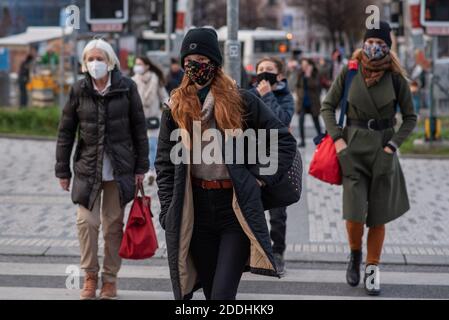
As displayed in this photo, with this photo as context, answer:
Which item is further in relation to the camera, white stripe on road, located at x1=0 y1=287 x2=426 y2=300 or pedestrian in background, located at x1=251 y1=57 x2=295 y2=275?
pedestrian in background, located at x1=251 y1=57 x2=295 y2=275

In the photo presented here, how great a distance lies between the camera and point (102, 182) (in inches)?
281

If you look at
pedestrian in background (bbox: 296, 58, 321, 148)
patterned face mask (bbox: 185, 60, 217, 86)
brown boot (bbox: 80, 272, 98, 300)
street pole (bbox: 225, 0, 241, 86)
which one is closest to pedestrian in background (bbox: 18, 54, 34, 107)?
pedestrian in background (bbox: 296, 58, 321, 148)

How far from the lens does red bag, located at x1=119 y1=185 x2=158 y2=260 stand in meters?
7.05

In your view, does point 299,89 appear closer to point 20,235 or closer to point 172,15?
point 172,15

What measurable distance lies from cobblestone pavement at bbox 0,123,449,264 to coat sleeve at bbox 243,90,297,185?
3.39m

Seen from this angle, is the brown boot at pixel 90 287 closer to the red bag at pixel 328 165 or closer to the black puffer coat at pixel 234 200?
the red bag at pixel 328 165

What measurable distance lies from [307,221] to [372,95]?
10.6 feet

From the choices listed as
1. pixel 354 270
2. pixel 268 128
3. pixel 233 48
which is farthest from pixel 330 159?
pixel 233 48

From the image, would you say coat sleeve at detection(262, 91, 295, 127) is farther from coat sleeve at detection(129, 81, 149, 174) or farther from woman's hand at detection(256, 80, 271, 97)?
coat sleeve at detection(129, 81, 149, 174)

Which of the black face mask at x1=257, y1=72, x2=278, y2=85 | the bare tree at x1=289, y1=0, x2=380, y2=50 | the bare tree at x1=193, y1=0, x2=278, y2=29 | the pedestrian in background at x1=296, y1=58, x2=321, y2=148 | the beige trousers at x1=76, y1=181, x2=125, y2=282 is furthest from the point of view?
the bare tree at x1=289, y1=0, x2=380, y2=50

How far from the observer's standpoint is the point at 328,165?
24.7ft

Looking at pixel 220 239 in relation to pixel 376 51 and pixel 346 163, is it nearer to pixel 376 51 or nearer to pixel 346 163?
pixel 346 163
